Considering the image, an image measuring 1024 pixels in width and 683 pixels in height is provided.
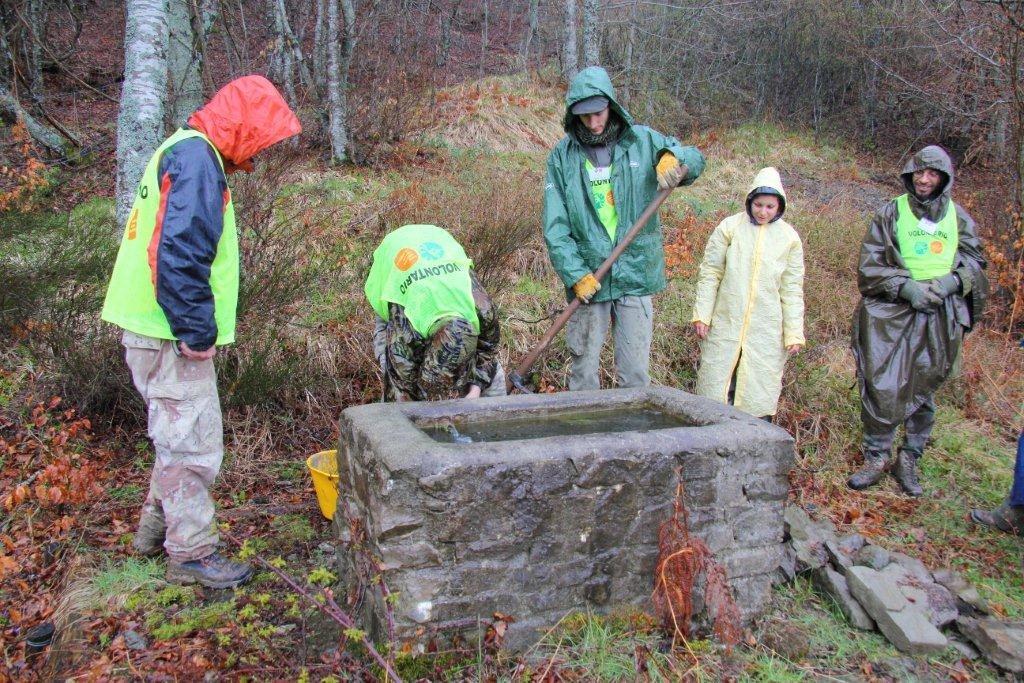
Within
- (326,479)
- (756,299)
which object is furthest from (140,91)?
(756,299)

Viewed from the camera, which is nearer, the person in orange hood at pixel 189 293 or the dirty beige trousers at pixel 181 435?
the person in orange hood at pixel 189 293

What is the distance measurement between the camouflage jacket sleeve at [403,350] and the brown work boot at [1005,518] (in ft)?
10.5

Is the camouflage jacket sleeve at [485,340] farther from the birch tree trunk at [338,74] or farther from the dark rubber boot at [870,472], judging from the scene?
the birch tree trunk at [338,74]

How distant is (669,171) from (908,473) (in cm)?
238

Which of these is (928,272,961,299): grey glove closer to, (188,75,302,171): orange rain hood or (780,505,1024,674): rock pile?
(780,505,1024,674): rock pile

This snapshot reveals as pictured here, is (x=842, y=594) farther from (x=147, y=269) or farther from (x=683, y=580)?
(x=147, y=269)

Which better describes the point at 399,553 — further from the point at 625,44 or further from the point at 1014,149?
the point at 625,44

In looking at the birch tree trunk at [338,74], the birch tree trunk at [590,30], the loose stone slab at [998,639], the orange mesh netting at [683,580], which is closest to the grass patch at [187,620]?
the orange mesh netting at [683,580]

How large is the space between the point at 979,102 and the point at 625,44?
5631mm

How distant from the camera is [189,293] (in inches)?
109

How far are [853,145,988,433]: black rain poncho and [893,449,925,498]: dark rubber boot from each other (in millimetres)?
250

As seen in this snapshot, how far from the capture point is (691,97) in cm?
1419

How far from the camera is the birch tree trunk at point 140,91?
14.3 ft

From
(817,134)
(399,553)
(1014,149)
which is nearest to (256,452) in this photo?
(399,553)
